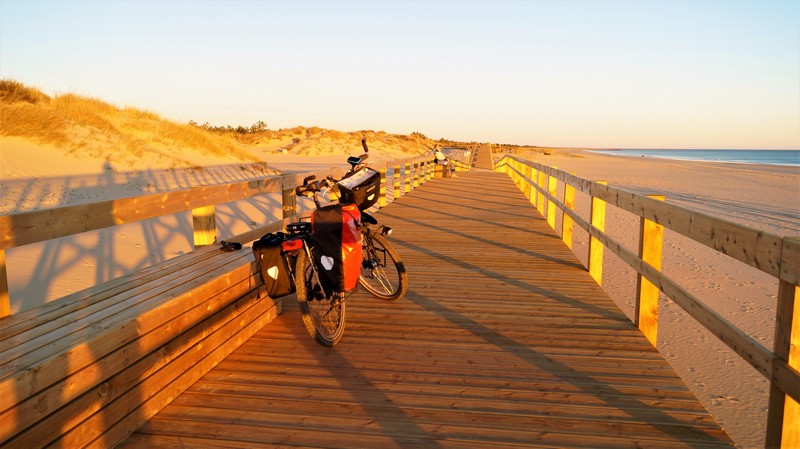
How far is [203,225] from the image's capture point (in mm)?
4539

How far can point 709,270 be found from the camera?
1009 centimetres

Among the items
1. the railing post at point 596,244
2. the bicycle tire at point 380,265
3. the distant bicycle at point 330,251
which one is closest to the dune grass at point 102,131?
the bicycle tire at point 380,265

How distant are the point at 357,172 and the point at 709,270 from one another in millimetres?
7826

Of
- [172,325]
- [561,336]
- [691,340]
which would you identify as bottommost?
[691,340]

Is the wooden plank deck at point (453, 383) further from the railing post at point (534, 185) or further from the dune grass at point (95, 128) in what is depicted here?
the dune grass at point (95, 128)

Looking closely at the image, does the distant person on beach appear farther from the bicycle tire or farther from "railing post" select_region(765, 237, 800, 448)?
"railing post" select_region(765, 237, 800, 448)

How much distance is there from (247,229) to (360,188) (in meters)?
9.85

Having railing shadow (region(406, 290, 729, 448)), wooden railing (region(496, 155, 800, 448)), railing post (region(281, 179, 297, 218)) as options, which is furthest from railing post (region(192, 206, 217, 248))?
wooden railing (region(496, 155, 800, 448))

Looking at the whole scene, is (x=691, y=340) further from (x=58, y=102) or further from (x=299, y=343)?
→ (x=58, y=102)

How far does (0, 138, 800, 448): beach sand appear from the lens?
5652 millimetres

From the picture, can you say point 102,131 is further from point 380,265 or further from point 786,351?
point 786,351

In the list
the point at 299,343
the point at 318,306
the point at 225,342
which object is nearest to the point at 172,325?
the point at 225,342

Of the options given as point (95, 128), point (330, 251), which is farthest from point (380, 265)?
point (95, 128)

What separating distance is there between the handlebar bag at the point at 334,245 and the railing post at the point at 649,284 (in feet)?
6.55
